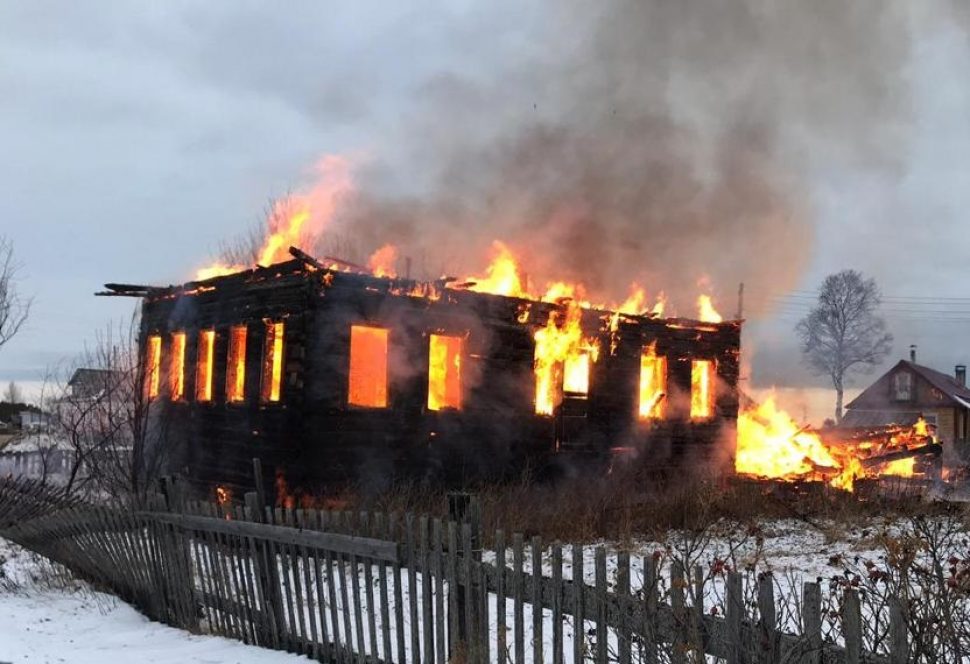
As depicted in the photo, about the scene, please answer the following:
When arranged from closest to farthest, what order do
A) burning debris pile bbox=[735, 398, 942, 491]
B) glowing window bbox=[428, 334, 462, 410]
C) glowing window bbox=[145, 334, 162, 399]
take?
glowing window bbox=[428, 334, 462, 410] < glowing window bbox=[145, 334, 162, 399] < burning debris pile bbox=[735, 398, 942, 491]

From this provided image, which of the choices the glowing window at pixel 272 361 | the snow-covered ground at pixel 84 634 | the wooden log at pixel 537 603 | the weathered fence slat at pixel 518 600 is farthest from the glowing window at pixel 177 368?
the wooden log at pixel 537 603

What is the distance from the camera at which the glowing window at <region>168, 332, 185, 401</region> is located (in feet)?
56.3

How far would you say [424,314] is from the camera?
15008 millimetres

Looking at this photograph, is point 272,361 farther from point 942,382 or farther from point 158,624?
point 942,382

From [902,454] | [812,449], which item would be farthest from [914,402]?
[812,449]

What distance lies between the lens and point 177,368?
1744 cm

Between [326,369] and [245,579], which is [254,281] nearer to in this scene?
[326,369]

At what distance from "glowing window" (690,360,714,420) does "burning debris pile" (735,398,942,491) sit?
6.75ft

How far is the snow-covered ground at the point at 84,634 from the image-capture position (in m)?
6.26

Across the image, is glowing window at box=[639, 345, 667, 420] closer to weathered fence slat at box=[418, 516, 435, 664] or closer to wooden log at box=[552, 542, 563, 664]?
weathered fence slat at box=[418, 516, 435, 664]

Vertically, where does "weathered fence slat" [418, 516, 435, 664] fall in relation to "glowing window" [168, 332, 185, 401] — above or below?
below

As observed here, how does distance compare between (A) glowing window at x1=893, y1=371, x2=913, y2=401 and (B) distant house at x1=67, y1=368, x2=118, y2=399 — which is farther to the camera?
(A) glowing window at x1=893, y1=371, x2=913, y2=401

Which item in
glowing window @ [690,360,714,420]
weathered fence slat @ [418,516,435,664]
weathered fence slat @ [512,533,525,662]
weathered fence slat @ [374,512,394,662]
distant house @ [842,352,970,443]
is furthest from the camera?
distant house @ [842,352,970,443]

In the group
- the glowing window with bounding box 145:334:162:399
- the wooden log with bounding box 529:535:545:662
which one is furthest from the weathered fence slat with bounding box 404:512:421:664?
the glowing window with bounding box 145:334:162:399
